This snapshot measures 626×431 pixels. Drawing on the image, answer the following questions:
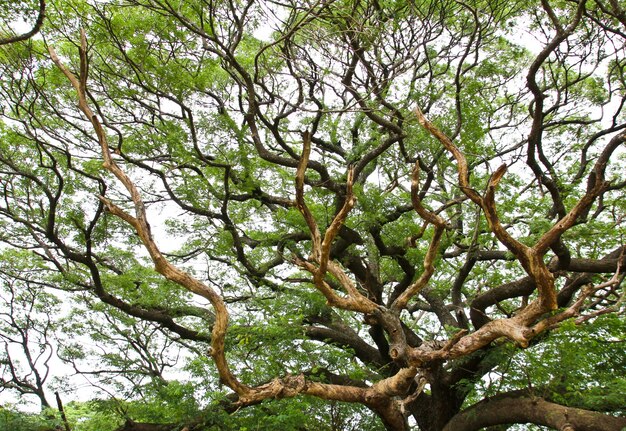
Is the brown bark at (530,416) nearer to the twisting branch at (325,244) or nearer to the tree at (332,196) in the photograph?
the tree at (332,196)

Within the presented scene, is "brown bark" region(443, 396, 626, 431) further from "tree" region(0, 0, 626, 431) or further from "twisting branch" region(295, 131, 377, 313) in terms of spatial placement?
"twisting branch" region(295, 131, 377, 313)

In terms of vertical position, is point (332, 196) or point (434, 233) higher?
point (332, 196)

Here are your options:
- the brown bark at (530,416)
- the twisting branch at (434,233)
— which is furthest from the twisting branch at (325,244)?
the brown bark at (530,416)

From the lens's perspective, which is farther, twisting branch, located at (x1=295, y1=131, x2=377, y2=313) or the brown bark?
the brown bark

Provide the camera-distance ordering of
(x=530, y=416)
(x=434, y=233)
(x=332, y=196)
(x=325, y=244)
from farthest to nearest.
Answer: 1. (x=332, y=196)
2. (x=530, y=416)
3. (x=434, y=233)
4. (x=325, y=244)

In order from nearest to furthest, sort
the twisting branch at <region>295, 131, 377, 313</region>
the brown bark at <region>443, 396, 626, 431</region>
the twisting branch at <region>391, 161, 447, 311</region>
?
the twisting branch at <region>295, 131, 377, 313</region>, the twisting branch at <region>391, 161, 447, 311</region>, the brown bark at <region>443, 396, 626, 431</region>

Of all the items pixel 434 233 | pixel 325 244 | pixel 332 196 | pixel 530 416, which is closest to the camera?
pixel 325 244

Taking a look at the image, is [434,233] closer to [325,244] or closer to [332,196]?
[325,244]

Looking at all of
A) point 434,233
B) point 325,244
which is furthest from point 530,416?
point 325,244

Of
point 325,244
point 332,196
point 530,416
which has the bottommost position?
point 530,416

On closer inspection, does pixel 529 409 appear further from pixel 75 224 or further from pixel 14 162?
pixel 14 162

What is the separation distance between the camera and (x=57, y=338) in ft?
39.6

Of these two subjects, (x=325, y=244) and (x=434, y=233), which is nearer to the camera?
(x=325, y=244)

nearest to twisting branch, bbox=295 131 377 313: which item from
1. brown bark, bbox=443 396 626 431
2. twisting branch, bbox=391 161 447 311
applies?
twisting branch, bbox=391 161 447 311
